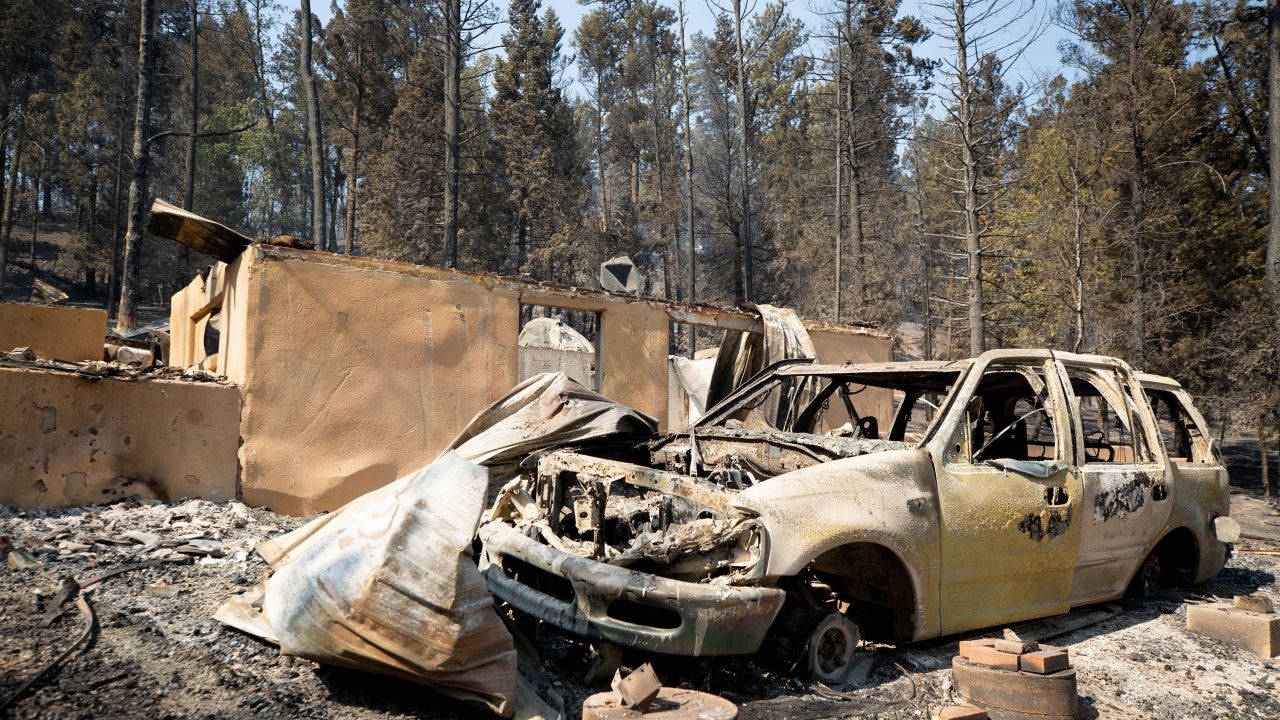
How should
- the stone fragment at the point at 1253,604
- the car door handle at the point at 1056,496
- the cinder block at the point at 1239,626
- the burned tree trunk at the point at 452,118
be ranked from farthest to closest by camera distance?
the burned tree trunk at the point at 452,118, the stone fragment at the point at 1253,604, the cinder block at the point at 1239,626, the car door handle at the point at 1056,496

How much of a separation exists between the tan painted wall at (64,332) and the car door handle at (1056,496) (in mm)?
9296

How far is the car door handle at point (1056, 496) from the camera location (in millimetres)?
4250

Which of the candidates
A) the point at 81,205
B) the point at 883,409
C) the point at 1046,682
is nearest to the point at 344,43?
the point at 81,205

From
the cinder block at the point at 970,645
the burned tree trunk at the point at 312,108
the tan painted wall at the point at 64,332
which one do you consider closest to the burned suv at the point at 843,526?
the cinder block at the point at 970,645

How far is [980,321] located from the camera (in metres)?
12.3

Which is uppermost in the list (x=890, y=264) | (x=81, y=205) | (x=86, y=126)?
(x=86, y=126)

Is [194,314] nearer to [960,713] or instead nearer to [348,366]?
[348,366]

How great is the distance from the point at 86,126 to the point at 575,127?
763 inches

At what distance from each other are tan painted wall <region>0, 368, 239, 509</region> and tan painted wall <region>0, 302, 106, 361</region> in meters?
2.74

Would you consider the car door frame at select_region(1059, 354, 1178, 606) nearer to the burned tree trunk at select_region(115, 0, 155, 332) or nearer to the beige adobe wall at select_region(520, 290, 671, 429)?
the beige adobe wall at select_region(520, 290, 671, 429)

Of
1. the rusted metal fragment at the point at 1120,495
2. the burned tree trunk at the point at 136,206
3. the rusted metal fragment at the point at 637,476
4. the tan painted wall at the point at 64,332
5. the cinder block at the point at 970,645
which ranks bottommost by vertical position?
the cinder block at the point at 970,645

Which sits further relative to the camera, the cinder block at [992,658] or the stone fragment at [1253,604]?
the stone fragment at [1253,604]

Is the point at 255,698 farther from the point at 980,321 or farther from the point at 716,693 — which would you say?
the point at 980,321

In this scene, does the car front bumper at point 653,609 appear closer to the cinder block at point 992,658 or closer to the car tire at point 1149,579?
the cinder block at point 992,658
